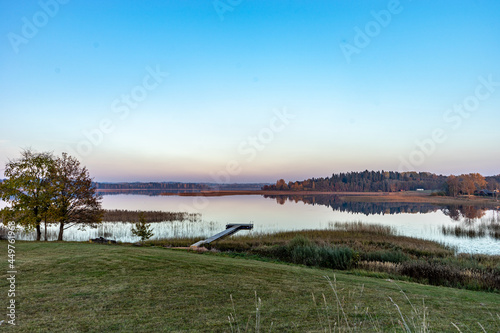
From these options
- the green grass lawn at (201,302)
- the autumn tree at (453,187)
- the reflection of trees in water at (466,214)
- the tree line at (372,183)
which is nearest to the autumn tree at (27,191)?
the green grass lawn at (201,302)

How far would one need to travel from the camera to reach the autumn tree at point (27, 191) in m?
17.2

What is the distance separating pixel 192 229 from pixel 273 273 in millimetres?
22501

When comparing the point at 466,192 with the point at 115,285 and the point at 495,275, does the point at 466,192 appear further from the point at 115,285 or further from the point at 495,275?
the point at 115,285

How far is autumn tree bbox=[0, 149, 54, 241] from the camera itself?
56.3ft

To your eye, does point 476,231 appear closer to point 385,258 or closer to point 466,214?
point 385,258

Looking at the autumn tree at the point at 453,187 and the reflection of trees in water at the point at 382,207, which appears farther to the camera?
the autumn tree at the point at 453,187

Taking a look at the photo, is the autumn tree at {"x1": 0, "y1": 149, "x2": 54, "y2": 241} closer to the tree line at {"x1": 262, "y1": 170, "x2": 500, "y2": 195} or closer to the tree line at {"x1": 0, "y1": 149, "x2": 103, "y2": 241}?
the tree line at {"x1": 0, "y1": 149, "x2": 103, "y2": 241}

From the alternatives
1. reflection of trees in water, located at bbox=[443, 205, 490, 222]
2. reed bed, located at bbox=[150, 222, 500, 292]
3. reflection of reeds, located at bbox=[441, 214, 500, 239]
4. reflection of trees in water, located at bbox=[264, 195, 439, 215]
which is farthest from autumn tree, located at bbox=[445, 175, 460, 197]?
reed bed, located at bbox=[150, 222, 500, 292]

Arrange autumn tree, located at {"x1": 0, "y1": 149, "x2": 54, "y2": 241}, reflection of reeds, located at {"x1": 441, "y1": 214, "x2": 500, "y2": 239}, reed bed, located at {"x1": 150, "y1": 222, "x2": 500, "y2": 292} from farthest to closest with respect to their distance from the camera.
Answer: reflection of reeds, located at {"x1": 441, "y1": 214, "x2": 500, "y2": 239} → autumn tree, located at {"x1": 0, "y1": 149, "x2": 54, "y2": 241} → reed bed, located at {"x1": 150, "y1": 222, "x2": 500, "y2": 292}

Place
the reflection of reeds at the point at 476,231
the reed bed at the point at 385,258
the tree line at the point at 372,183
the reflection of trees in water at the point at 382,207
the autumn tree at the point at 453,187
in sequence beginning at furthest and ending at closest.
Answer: the tree line at the point at 372,183 < the autumn tree at the point at 453,187 < the reflection of trees in water at the point at 382,207 < the reflection of reeds at the point at 476,231 < the reed bed at the point at 385,258

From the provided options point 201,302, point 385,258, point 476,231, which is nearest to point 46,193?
point 201,302

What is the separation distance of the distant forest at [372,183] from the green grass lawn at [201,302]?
143258mm

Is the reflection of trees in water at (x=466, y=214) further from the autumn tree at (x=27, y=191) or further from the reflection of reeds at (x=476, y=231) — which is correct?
the autumn tree at (x=27, y=191)

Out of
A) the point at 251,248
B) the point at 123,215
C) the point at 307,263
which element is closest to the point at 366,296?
the point at 307,263
